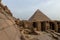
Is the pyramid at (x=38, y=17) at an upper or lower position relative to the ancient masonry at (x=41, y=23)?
upper

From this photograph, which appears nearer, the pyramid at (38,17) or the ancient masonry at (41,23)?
the ancient masonry at (41,23)

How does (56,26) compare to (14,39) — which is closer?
(14,39)

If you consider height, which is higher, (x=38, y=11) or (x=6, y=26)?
(x=38, y=11)

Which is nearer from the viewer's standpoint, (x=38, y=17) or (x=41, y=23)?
(x=41, y=23)

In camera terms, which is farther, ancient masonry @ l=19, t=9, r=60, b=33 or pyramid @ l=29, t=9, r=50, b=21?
pyramid @ l=29, t=9, r=50, b=21

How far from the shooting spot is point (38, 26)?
68.4 feet

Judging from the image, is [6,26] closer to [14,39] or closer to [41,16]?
[14,39]

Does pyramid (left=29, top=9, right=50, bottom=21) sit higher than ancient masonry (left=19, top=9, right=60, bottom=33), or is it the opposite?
pyramid (left=29, top=9, right=50, bottom=21)

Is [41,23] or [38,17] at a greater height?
[38,17]

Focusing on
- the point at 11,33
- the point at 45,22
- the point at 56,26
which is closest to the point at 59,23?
the point at 56,26

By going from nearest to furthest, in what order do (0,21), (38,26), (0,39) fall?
(0,39) → (0,21) → (38,26)

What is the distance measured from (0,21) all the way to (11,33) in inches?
16.2

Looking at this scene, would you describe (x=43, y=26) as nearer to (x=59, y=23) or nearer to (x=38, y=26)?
(x=38, y=26)

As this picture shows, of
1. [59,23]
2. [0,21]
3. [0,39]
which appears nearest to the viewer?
[0,39]
